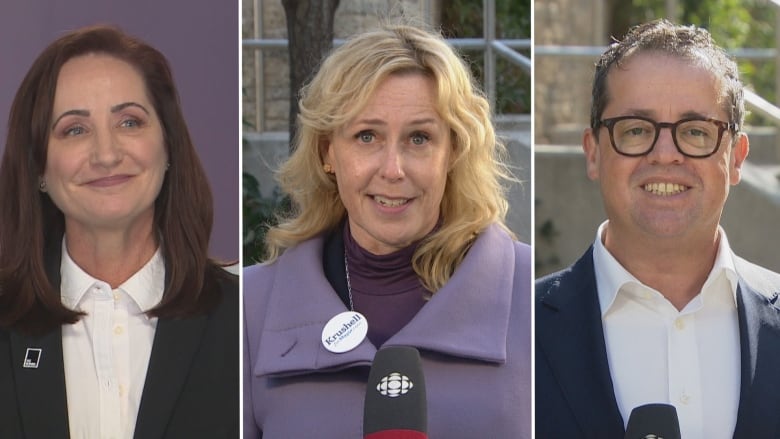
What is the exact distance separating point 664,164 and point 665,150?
0.16ft

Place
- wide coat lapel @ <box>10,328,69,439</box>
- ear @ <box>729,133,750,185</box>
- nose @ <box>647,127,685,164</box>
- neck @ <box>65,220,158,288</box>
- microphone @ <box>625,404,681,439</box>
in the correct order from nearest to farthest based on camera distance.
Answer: microphone @ <box>625,404,681,439</box> < nose @ <box>647,127,685,164</box> < ear @ <box>729,133,750,185</box> < wide coat lapel @ <box>10,328,69,439</box> < neck @ <box>65,220,158,288</box>

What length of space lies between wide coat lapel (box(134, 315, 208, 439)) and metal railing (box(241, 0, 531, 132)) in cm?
78

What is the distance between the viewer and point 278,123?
470cm

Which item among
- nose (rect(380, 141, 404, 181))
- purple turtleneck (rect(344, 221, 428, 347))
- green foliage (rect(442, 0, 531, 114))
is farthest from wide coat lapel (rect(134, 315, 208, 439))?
green foliage (rect(442, 0, 531, 114))

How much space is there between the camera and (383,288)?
448 centimetres

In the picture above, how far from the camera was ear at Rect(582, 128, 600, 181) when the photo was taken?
451cm

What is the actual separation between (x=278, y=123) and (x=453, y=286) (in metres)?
0.90

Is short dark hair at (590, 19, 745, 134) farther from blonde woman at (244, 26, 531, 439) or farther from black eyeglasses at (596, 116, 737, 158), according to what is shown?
blonde woman at (244, 26, 531, 439)

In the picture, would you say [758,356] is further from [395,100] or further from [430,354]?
[395,100]

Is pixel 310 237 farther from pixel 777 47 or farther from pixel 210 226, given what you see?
pixel 777 47

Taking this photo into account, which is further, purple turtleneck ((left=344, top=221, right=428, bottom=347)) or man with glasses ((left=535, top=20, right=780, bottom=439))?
purple turtleneck ((left=344, top=221, right=428, bottom=347))

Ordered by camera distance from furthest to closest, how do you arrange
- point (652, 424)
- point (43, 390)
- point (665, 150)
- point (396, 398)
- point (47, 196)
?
1. point (47, 196)
2. point (43, 390)
3. point (665, 150)
4. point (652, 424)
5. point (396, 398)

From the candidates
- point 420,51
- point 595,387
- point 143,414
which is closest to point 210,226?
point 143,414

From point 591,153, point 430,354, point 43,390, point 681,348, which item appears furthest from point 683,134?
point 43,390
